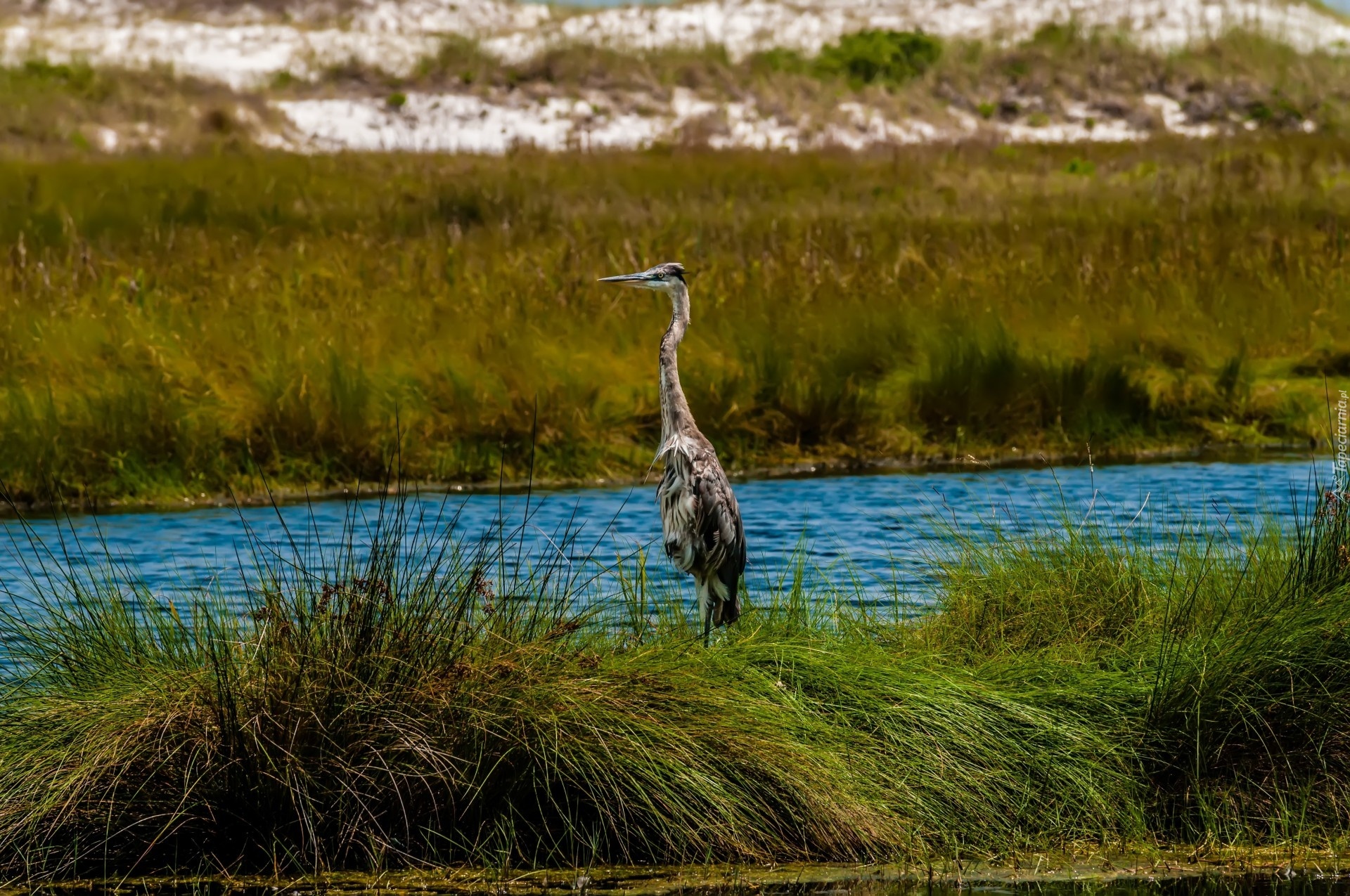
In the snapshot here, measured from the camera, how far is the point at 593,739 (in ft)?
16.2

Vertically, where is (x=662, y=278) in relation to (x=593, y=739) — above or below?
above

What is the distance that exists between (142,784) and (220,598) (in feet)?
3.27

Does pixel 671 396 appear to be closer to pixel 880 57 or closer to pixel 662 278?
pixel 662 278

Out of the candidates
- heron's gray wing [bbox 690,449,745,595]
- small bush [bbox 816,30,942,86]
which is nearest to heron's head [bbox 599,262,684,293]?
heron's gray wing [bbox 690,449,745,595]

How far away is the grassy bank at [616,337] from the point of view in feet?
36.8

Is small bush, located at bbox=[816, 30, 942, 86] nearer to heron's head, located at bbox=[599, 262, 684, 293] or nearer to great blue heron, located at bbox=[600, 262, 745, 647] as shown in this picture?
heron's head, located at bbox=[599, 262, 684, 293]

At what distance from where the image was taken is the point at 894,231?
1847 centimetres

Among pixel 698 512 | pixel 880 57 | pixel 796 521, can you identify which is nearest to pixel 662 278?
pixel 698 512

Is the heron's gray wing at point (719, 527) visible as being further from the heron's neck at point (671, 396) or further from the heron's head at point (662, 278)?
the heron's head at point (662, 278)

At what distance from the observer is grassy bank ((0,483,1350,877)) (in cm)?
489

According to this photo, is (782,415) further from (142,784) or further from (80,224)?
(80,224)

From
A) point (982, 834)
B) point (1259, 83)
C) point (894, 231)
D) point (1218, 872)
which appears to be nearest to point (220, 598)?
point (982, 834)

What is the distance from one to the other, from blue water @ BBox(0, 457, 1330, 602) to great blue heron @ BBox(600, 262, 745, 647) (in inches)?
28.5

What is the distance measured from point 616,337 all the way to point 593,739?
816cm
